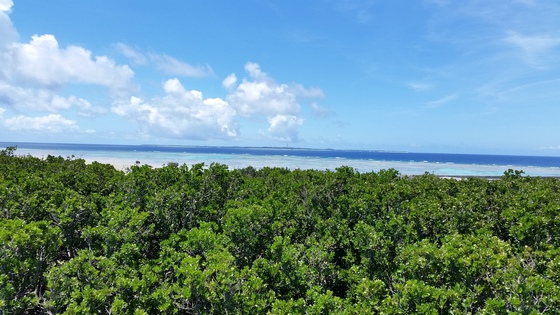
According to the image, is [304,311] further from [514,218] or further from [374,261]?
[514,218]

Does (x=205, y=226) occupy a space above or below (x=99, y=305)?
above

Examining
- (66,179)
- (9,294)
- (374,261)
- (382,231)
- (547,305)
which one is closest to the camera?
(547,305)

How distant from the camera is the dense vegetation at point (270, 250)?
601 cm

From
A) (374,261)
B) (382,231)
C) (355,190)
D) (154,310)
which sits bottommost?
(154,310)

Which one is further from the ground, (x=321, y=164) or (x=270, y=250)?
(x=321, y=164)

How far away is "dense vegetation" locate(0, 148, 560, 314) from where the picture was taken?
601cm

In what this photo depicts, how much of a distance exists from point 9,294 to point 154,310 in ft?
8.53

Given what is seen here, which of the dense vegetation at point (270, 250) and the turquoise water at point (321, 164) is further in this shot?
the turquoise water at point (321, 164)

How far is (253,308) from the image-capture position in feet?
20.0

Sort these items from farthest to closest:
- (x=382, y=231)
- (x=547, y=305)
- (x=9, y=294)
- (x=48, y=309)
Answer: (x=382, y=231) → (x=48, y=309) → (x=9, y=294) → (x=547, y=305)

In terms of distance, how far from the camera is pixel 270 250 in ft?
27.7

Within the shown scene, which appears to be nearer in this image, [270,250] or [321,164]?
[270,250]

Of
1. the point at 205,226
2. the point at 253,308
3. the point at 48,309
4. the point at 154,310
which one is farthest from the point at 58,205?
the point at 253,308

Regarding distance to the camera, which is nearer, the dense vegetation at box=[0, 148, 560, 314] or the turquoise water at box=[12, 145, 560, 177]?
the dense vegetation at box=[0, 148, 560, 314]
